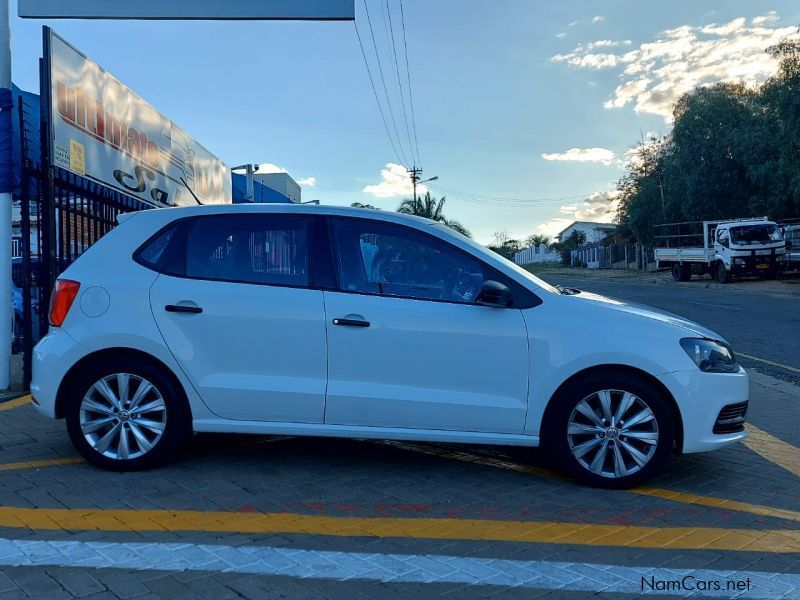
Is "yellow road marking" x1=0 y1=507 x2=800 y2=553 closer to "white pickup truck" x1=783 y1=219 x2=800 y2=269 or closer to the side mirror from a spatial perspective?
the side mirror

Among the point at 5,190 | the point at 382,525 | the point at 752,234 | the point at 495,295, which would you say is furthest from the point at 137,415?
the point at 752,234

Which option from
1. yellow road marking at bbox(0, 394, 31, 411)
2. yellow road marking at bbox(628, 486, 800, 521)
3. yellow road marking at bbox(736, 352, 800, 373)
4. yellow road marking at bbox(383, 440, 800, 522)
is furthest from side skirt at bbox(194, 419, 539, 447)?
yellow road marking at bbox(736, 352, 800, 373)

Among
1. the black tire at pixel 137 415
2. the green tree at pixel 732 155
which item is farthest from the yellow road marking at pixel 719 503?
the green tree at pixel 732 155

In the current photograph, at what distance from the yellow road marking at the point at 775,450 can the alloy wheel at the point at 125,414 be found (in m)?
4.20

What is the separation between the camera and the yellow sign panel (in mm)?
7188

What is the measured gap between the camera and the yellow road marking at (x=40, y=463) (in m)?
4.54

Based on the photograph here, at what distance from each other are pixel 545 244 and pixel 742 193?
73.1m

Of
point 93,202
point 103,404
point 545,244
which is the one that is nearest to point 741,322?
point 93,202

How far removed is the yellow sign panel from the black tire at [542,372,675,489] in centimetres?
569

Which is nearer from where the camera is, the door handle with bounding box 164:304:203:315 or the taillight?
the door handle with bounding box 164:304:203:315

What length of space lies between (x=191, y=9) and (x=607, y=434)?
7151mm

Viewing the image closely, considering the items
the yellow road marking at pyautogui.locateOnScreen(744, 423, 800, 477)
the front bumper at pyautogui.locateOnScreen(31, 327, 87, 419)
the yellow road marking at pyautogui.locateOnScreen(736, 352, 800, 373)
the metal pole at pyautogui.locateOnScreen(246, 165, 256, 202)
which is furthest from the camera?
the metal pole at pyautogui.locateOnScreen(246, 165, 256, 202)

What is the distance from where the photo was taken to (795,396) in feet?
23.5

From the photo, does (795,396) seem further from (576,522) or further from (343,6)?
(343,6)
